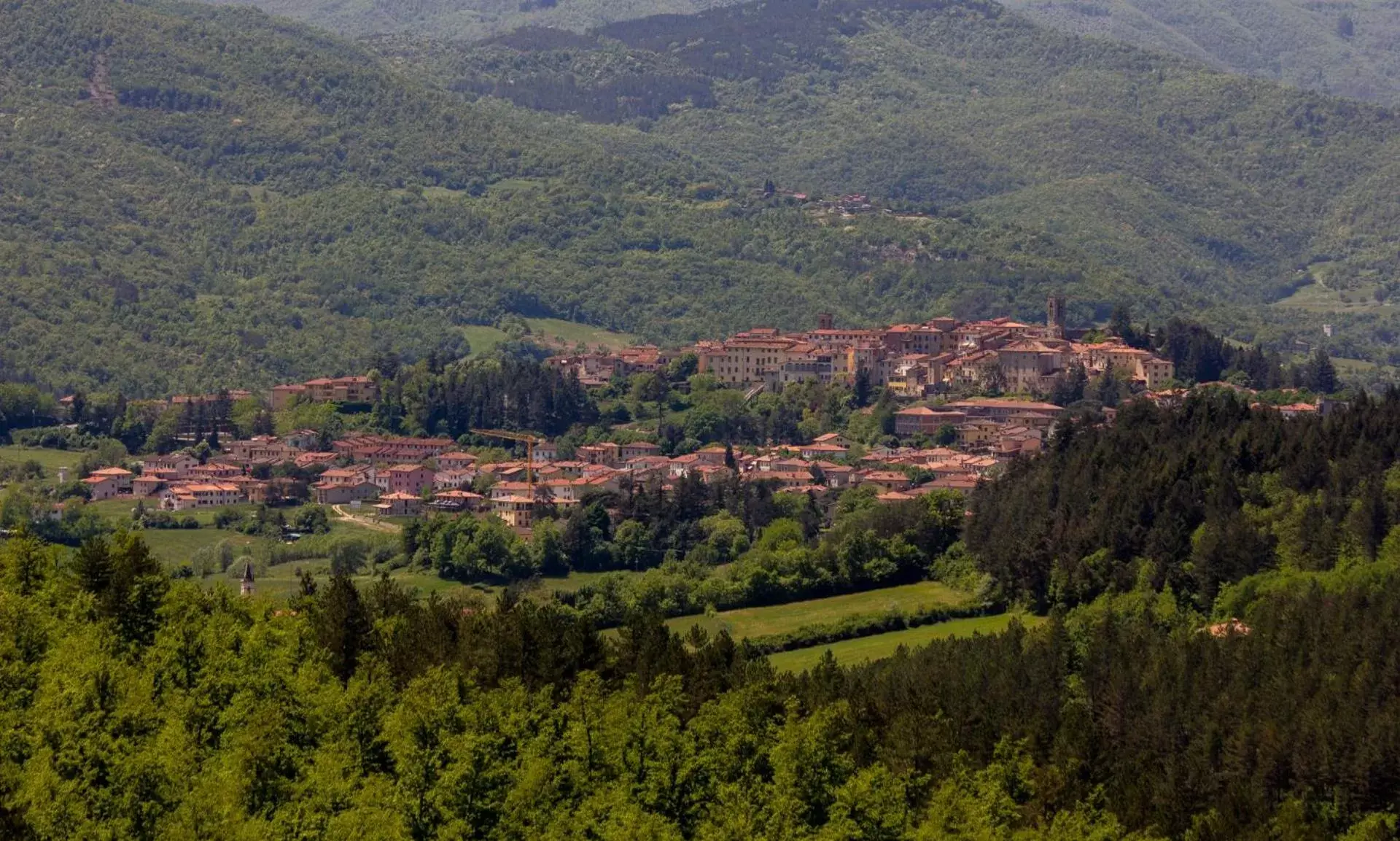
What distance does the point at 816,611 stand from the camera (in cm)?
10138

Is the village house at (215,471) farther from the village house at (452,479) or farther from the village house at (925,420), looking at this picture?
the village house at (925,420)

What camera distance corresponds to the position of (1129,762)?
67.9 metres

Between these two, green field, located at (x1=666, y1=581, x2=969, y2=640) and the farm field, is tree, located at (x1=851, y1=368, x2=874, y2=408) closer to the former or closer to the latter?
the farm field

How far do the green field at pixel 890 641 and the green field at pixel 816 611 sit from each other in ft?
8.46

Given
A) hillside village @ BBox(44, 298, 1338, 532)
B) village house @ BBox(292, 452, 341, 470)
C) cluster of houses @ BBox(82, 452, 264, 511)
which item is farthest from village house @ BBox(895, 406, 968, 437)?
cluster of houses @ BBox(82, 452, 264, 511)

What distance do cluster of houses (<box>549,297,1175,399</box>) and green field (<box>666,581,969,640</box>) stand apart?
52150 mm

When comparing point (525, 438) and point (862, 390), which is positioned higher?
point (862, 390)

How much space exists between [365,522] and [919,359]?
1780 inches

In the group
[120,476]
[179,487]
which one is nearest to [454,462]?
[179,487]

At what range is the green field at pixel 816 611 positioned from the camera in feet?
324

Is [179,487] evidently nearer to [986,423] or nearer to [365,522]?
[365,522]

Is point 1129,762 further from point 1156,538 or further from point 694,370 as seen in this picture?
point 694,370

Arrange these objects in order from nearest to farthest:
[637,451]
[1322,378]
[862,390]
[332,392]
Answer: [637,451] < [1322,378] < [862,390] < [332,392]

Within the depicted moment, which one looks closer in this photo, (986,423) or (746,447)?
A: (986,423)
